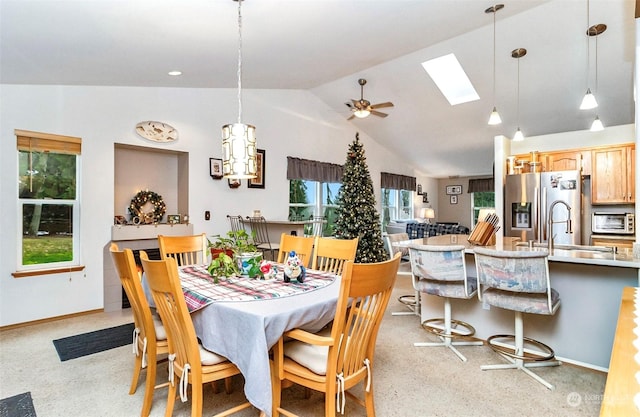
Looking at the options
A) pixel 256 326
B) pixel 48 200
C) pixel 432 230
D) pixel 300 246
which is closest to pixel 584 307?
pixel 300 246

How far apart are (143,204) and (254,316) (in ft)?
12.1

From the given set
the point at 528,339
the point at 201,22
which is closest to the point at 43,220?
the point at 201,22

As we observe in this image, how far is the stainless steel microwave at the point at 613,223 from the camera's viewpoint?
4418 millimetres

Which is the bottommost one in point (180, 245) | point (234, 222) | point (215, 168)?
point (180, 245)

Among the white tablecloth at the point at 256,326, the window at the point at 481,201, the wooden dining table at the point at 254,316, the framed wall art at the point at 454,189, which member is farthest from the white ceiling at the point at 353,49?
the framed wall art at the point at 454,189

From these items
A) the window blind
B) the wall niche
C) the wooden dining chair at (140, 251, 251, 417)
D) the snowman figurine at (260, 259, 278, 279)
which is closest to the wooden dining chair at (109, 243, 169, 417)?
the wooden dining chair at (140, 251, 251, 417)

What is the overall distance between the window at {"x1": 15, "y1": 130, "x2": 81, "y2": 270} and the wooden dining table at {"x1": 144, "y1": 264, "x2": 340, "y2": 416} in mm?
2714

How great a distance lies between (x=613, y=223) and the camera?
454cm

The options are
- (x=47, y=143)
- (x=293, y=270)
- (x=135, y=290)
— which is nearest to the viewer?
(x=135, y=290)

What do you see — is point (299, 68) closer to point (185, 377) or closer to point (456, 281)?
point (456, 281)

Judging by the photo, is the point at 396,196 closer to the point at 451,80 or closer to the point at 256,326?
the point at 451,80

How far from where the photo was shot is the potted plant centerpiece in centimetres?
228

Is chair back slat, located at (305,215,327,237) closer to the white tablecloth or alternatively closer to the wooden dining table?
the wooden dining table

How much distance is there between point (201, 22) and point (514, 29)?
3.58m
